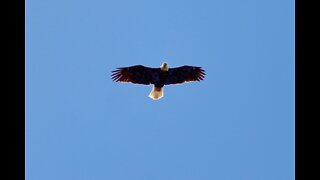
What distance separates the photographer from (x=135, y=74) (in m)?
16.6

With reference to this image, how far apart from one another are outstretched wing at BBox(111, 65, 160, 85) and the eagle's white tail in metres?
0.39

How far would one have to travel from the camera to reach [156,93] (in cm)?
Answer: 1692

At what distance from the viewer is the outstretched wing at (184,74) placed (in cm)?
1656

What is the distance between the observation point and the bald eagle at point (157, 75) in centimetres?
1645

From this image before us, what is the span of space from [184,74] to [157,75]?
75cm

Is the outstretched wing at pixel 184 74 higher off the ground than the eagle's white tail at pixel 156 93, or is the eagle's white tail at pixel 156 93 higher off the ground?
the outstretched wing at pixel 184 74

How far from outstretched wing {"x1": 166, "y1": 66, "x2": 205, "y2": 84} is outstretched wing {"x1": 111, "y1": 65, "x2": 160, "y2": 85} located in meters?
0.38

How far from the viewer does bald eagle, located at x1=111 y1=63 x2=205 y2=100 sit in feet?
54.0

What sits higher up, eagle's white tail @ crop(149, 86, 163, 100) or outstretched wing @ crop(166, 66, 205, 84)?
outstretched wing @ crop(166, 66, 205, 84)
